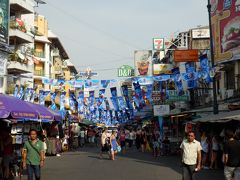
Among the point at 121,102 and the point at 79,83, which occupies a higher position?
the point at 79,83

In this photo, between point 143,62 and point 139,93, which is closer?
point 139,93

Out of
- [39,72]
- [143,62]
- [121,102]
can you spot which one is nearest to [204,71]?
[121,102]

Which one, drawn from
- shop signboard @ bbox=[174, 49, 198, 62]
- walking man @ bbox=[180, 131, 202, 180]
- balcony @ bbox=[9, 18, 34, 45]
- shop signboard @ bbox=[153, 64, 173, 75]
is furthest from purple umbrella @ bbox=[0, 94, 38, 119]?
shop signboard @ bbox=[153, 64, 173, 75]

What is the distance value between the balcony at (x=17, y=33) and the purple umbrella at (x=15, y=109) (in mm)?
22220

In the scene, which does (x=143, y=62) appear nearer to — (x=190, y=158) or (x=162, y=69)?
(x=162, y=69)

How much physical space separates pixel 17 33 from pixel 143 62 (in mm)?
41144

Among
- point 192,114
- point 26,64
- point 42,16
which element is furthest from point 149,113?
point 42,16

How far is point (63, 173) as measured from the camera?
1769 centimetres

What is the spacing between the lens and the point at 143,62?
75.6m

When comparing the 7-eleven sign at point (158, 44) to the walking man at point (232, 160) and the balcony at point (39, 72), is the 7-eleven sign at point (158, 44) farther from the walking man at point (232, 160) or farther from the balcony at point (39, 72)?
the walking man at point (232, 160)

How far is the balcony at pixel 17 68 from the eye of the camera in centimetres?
3534

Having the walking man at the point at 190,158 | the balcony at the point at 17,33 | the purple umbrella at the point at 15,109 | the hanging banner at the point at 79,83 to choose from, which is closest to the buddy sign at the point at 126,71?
the balcony at the point at 17,33

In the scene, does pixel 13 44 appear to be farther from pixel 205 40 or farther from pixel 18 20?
pixel 205 40

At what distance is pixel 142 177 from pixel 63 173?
11.7 feet
